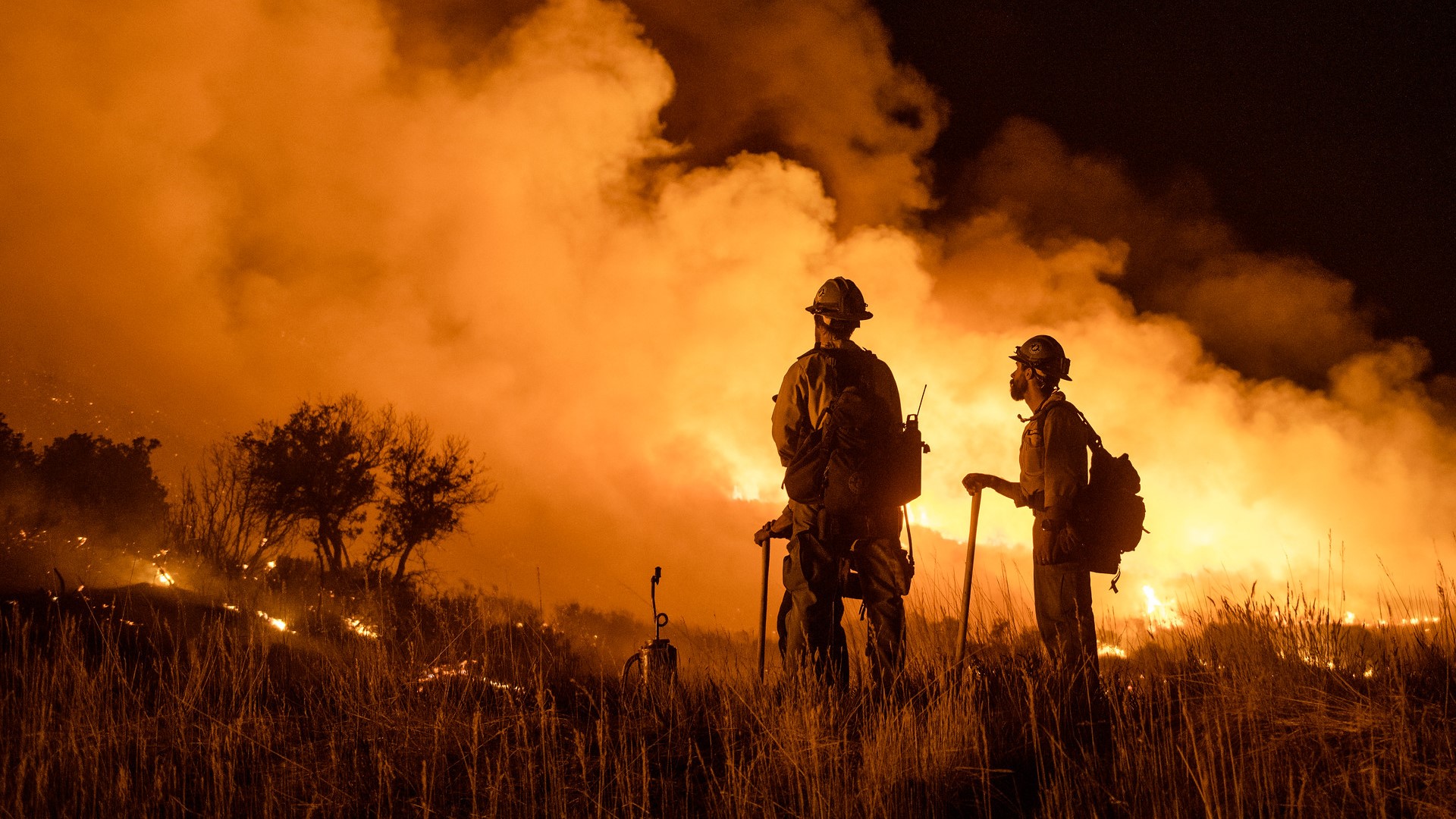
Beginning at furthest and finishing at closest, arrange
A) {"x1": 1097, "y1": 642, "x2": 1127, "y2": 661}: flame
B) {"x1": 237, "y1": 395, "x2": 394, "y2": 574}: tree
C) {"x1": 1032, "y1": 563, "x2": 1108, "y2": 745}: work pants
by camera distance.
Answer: {"x1": 237, "y1": 395, "x2": 394, "y2": 574}: tree, {"x1": 1097, "y1": 642, "x2": 1127, "y2": 661}: flame, {"x1": 1032, "y1": 563, "x2": 1108, "y2": 745}: work pants

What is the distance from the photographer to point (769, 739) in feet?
12.4

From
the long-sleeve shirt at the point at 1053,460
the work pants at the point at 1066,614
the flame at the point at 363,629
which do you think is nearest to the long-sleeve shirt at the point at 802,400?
the long-sleeve shirt at the point at 1053,460

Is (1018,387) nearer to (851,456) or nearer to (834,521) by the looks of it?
(851,456)

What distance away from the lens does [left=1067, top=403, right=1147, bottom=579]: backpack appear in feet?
17.7

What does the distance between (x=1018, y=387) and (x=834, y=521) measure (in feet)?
6.28

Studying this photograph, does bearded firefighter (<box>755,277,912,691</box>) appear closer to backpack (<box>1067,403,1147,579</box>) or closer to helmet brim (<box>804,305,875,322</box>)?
helmet brim (<box>804,305,875,322</box>)

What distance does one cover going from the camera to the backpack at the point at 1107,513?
540cm

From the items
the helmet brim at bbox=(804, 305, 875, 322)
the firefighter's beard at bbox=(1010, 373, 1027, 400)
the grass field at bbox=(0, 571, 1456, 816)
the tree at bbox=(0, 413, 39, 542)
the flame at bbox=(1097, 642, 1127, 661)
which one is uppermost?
the tree at bbox=(0, 413, 39, 542)

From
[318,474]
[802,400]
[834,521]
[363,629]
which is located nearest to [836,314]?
[802,400]

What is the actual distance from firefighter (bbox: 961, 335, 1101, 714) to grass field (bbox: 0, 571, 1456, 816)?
0.24 m

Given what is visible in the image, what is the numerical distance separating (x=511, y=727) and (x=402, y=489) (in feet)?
107

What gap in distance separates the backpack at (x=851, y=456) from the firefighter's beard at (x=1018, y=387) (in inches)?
43.7

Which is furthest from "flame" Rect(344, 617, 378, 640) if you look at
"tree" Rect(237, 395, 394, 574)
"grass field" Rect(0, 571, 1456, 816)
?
"tree" Rect(237, 395, 394, 574)

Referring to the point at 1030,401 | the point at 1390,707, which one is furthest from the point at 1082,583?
the point at 1390,707
